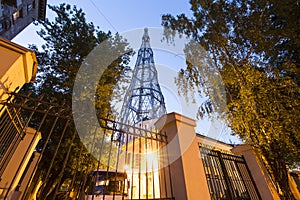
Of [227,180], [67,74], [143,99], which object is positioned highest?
[143,99]

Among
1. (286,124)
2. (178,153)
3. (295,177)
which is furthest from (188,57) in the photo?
(295,177)

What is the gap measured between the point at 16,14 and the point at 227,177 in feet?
75.6

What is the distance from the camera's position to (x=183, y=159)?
2717mm

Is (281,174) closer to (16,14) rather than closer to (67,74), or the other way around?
(67,74)

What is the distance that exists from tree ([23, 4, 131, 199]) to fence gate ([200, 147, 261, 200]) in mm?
5384

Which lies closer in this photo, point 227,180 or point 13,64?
point 13,64

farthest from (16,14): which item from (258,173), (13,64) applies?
(258,173)

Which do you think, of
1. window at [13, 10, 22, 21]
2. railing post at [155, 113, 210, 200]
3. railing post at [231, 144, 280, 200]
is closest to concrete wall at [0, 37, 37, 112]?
railing post at [155, 113, 210, 200]

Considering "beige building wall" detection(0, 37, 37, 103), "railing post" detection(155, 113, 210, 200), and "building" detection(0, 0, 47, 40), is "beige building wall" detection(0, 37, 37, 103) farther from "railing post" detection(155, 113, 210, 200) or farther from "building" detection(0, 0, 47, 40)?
"building" detection(0, 0, 47, 40)

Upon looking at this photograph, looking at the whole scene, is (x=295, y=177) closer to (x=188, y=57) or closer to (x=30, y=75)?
(x=188, y=57)

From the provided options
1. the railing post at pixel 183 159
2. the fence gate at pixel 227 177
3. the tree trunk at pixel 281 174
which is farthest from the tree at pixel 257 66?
the railing post at pixel 183 159

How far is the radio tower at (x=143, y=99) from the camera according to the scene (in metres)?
15.1

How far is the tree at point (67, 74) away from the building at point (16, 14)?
7669mm

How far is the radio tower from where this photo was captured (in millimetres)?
15079
